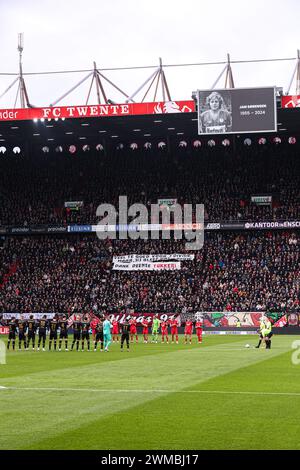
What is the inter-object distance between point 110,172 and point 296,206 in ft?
57.3

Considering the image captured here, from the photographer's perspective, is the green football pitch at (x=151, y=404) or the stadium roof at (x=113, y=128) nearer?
the green football pitch at (x=151, y=404)

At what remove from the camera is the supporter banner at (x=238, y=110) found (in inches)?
2080

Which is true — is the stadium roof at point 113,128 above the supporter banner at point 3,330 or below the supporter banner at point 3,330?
above

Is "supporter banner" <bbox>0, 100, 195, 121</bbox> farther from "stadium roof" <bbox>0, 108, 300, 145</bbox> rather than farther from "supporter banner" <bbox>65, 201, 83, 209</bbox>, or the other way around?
"supporter banner" <bbox>65, 201, 83, 209</bbox>

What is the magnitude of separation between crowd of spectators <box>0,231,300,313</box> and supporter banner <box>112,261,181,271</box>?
15.0 inches

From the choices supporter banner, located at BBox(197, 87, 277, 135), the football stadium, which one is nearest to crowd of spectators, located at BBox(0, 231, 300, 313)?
the football stadium

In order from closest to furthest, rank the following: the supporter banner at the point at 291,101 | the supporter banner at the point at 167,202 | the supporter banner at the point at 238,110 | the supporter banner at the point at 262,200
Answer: the supporter banner at the point at 238,110, the supporter banner at the point at 291,101, the supporter banner at the point at 262,200, the supporter banner at the point at 167,202

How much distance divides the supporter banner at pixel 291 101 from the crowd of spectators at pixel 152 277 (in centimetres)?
1458

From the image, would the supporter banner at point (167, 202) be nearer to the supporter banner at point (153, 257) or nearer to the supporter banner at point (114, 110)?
the supporter banner at point (153, 257)

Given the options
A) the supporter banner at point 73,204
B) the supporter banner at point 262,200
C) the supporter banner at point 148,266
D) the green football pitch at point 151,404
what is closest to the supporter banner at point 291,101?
the supporter banner at point 262,200

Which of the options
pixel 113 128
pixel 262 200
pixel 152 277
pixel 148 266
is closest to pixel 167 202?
pixel 148 266

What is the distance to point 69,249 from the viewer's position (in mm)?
70312
